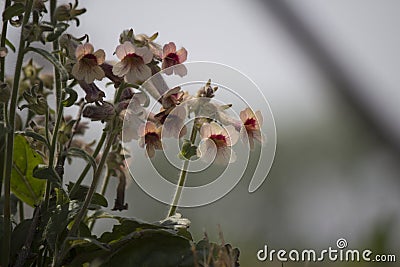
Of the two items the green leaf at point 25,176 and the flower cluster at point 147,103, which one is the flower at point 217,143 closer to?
the flower cluster at point 147,103

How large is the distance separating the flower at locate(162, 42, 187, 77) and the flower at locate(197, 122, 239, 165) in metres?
0.04

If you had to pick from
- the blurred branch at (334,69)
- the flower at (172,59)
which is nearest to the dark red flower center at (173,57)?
the flower at (172,59)

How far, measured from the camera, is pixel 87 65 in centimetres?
45

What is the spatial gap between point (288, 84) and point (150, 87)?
99cm

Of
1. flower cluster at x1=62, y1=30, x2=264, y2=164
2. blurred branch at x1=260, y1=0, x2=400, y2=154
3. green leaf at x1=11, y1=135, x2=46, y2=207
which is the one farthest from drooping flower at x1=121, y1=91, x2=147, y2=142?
blurred branch at x1=260, y1=0, x2=400, y2=154

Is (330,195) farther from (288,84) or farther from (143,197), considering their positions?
(143,197)

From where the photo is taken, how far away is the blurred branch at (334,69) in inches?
30.1

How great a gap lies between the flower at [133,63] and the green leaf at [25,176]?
168mm

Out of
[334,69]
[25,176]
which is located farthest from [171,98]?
[334,69]

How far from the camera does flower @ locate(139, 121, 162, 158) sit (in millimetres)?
448

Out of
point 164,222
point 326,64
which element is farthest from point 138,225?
point 326,64

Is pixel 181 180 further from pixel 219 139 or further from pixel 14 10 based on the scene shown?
pixel 14 10

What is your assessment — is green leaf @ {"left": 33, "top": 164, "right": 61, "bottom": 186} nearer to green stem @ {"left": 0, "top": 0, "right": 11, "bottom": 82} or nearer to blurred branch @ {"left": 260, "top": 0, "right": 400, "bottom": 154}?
green stem @ {"left": 0, "top": 0, "right": 11, "bottom": 82}

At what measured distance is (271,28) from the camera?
88 cm
